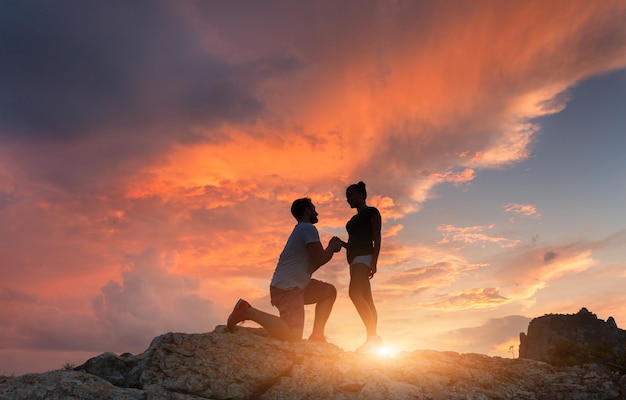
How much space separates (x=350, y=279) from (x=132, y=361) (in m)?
5.42

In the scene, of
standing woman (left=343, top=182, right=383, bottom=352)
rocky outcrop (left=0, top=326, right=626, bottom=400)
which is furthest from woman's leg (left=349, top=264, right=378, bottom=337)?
rocky outcrop (left=0, top=326, right=626, bottom=400)

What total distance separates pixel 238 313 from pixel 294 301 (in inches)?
50.2

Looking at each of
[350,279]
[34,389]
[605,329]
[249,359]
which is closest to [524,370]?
[350,279]

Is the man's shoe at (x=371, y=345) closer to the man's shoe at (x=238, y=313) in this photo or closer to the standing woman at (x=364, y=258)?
the standing woman at (x=364, y=258)

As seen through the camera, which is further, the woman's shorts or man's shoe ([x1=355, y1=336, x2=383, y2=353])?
the woman's shorts

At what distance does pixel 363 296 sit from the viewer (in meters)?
11.2

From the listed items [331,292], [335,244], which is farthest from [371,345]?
[335,244]

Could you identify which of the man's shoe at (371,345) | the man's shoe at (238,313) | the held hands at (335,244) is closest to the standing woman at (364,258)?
the man's shoe at (371,345)

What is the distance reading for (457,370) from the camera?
33.0ft

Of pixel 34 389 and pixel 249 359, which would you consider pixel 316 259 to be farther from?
pixel 34 389

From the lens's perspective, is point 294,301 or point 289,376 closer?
point 289,376

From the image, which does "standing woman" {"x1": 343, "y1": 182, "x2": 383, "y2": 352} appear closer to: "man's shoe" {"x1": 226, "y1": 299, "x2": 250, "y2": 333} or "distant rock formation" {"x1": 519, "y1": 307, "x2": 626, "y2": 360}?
"man's shoe" {"x1": 226, "y1": 299, "x2": 250, "y2": 333}

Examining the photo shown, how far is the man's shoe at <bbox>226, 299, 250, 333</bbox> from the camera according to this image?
995cm

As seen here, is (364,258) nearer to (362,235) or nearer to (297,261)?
(362,235)
